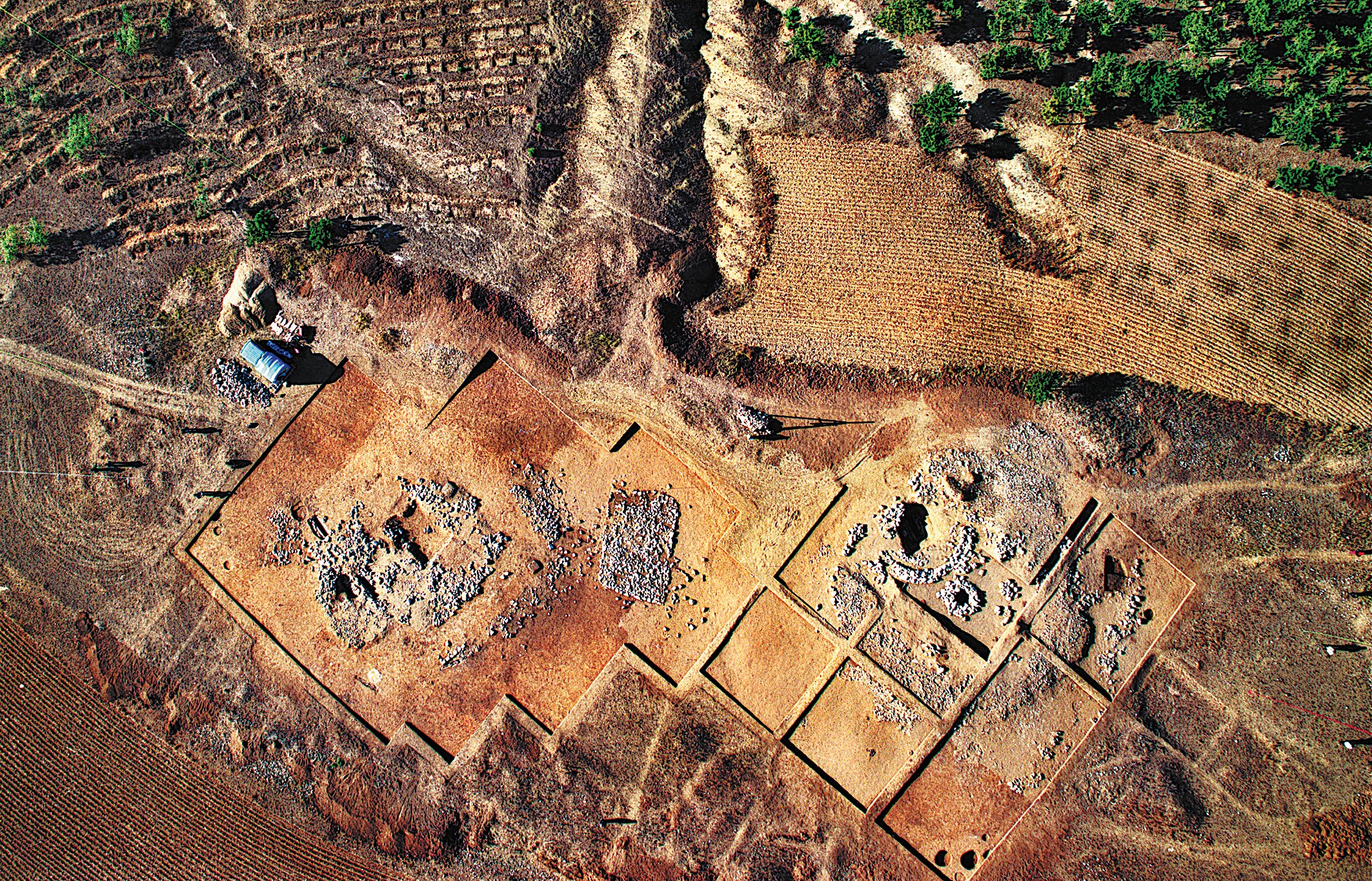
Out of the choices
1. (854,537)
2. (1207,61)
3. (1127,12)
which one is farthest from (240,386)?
(1207,61)

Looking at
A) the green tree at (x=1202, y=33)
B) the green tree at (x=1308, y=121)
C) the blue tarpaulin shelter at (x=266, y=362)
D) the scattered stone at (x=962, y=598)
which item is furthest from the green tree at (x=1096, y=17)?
the blue tarpaulin shelter at (x=266, y=362)

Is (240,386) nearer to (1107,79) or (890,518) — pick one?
(890,518)

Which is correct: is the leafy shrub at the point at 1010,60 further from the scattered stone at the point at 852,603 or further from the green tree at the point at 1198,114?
the scattered stone at the point at 852,603

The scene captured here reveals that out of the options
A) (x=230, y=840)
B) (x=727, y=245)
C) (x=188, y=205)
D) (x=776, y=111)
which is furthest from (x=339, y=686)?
(x=776, y=111)

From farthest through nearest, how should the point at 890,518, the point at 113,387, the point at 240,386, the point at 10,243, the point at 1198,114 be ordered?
the point at 10,243
the point at 113,387
the point at 240,386
the point at 1198,114
the point at 890,518

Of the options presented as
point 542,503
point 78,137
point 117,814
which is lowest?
point 117,814
